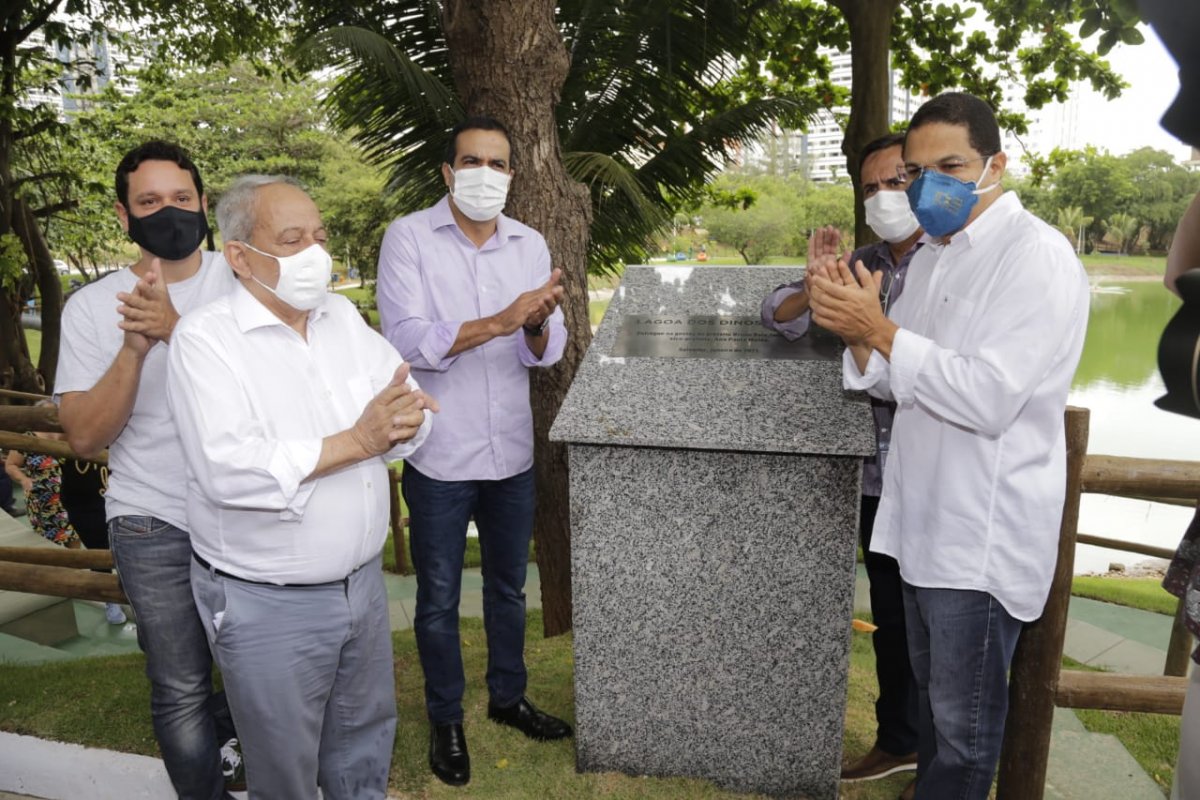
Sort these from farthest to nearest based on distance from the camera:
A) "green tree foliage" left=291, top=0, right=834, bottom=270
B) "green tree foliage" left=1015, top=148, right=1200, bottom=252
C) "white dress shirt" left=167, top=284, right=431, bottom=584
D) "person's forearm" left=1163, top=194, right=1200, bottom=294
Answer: "green tree foliage" left=1015, top=148, right=1200, bottom=252 < "green tree foliage" left=291, top=0, right=834, bottom=270 < "white dress shirt" left=167, top=284, right=431, bottom=584 < "person's forearm" left=1163, top=194, right=1200, bottom=294

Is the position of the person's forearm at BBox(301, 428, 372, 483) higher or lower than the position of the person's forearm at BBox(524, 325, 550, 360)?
lower

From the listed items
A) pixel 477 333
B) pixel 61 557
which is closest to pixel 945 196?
pixel 477 333

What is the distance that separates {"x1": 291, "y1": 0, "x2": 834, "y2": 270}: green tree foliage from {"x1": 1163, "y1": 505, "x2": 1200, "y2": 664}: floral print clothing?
5.22 metres

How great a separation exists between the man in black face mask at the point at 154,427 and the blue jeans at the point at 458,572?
0.71 metres

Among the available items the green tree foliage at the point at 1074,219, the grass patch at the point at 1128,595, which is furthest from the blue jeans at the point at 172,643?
the green tree foliage at the point at 1074,219

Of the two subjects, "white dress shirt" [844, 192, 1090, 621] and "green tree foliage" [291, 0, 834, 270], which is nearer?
"white dress shirt" [844, 192, 1090, 621]

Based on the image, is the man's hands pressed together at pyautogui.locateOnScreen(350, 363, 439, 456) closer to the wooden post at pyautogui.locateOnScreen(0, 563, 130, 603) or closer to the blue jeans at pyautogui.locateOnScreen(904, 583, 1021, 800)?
the blue jeans at pyautogui.locateOnScreen(904, 583, 1021, 800)

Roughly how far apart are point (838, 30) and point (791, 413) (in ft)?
31.0

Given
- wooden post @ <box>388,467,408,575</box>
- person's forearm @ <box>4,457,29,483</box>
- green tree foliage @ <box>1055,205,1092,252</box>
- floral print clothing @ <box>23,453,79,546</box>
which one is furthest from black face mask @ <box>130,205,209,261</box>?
green tree foliage @ <box>1055,205,1092,252</box>

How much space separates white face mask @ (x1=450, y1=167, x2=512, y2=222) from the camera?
2975 millimetres

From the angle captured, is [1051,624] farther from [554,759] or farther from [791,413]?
[554,759]

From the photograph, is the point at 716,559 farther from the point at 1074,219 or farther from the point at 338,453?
the point at 1074,219

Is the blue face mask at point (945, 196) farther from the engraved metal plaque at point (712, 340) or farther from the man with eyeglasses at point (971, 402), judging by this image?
the engraved metal plaque at point (712, 340)

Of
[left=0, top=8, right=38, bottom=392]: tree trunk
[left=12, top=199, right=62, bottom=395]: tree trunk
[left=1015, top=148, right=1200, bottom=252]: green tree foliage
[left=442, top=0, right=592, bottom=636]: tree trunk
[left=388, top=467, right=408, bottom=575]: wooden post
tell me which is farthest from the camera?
[left=1015, top=148, right=1200, bottom=252]: green tree foliage
